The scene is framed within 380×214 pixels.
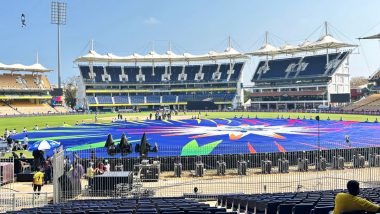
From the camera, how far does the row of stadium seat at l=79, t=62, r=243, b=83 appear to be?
137 m

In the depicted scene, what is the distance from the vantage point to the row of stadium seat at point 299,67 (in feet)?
384

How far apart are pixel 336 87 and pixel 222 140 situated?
277 ft

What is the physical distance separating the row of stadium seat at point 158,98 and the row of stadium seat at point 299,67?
42.3 ft

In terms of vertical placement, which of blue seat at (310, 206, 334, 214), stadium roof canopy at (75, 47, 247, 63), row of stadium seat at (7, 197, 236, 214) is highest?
stadium roof canopy at (75, 47, 247, 63)

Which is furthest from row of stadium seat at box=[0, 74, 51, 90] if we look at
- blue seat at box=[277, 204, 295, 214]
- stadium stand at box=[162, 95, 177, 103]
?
blue seat at box=[277, 204, 295, 214]

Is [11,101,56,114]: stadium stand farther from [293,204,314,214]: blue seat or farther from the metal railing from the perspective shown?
[293,204,314,214]: blue seat

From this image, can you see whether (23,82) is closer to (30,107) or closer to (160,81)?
(30,107)

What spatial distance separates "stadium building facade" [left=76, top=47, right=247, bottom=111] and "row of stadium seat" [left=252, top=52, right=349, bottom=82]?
8.18 metres

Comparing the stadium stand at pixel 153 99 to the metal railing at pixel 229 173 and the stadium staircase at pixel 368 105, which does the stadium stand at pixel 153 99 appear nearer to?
the stadium staircase at pixel 368 105

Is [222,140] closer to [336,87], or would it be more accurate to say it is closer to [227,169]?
[227,169]

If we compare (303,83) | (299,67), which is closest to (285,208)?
(303,83)

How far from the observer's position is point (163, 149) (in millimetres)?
34156

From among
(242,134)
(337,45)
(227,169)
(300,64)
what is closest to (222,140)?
(242,134)

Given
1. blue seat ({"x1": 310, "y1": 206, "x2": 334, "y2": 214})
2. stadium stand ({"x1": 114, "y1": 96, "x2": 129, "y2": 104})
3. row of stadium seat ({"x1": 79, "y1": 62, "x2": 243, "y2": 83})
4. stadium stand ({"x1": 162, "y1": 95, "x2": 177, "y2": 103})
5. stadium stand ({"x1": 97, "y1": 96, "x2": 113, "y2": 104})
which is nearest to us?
blue seat ({"x1": 310, "y1": 206, "x2": 334, "y2": 214})
